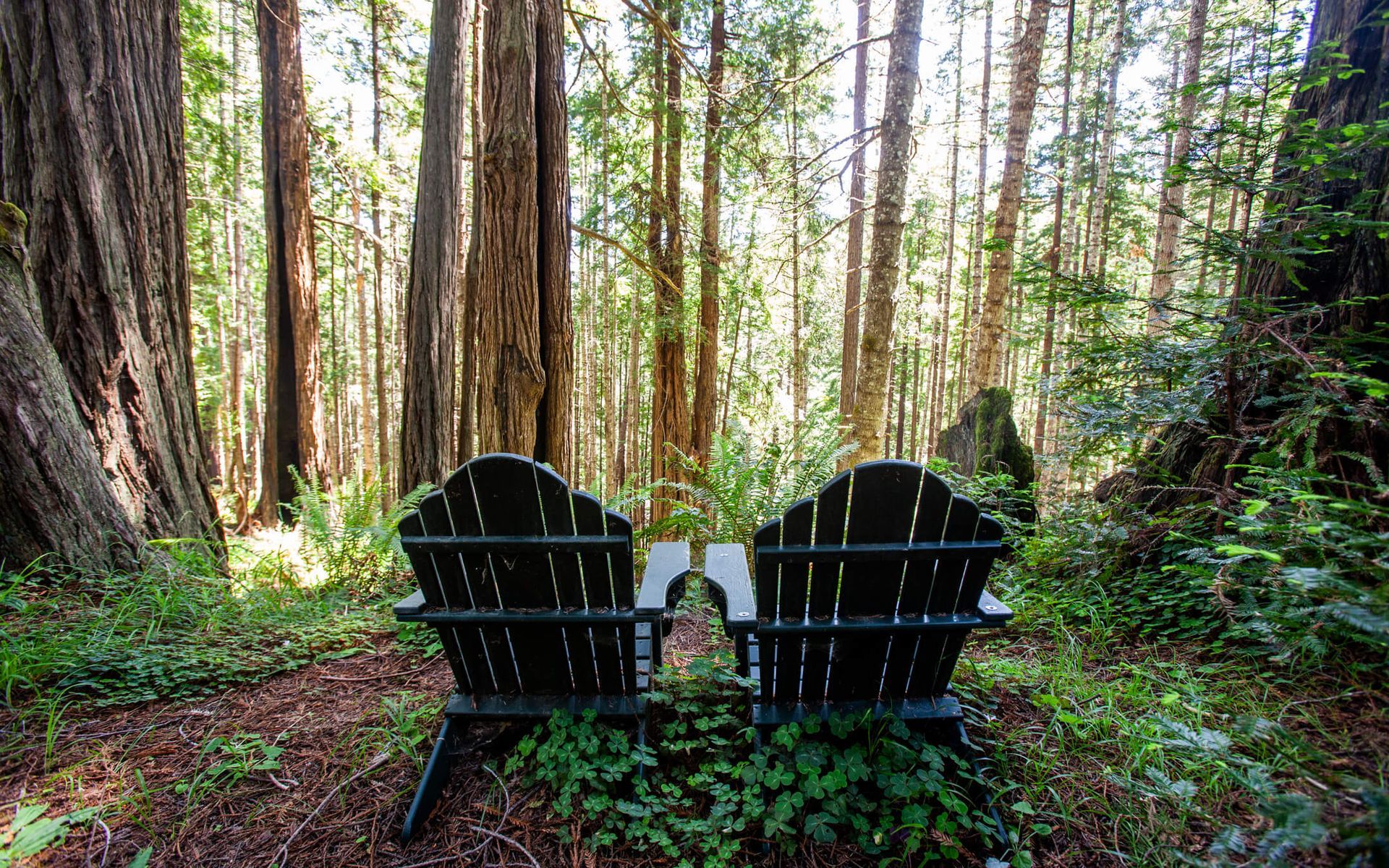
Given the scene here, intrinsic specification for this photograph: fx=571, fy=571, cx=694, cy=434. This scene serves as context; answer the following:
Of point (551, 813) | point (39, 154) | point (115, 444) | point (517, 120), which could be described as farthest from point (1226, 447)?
point (39, 154)

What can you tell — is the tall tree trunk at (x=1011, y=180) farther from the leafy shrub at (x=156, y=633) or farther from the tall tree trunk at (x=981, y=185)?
the leafy shrub at (x=156, y=633)

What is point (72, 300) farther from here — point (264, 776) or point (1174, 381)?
point (1174, 381)

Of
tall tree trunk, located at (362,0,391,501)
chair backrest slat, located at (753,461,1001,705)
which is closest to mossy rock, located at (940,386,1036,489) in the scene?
chair backrest slat, located at (753,461,1001,705)

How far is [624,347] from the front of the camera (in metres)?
18.0

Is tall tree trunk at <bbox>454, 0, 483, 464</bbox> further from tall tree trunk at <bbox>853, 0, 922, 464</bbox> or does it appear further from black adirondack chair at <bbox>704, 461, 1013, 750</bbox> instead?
black adirondack chair at <bbox>704, 461, 1013, 750</bbox>

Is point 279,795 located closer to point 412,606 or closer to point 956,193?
point 412,606

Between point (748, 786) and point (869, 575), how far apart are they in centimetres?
79

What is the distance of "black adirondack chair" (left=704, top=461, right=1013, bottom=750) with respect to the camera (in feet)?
5.91

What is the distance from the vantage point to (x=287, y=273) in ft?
22.4

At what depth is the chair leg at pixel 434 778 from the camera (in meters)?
1.82

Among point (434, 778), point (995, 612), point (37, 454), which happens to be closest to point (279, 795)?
point (434, 778)

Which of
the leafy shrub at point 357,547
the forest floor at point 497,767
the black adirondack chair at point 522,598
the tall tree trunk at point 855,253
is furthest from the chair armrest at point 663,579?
the tall tree trunk at point 855,253

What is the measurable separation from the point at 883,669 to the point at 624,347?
16.6m

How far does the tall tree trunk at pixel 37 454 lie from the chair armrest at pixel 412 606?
2.60 meters
